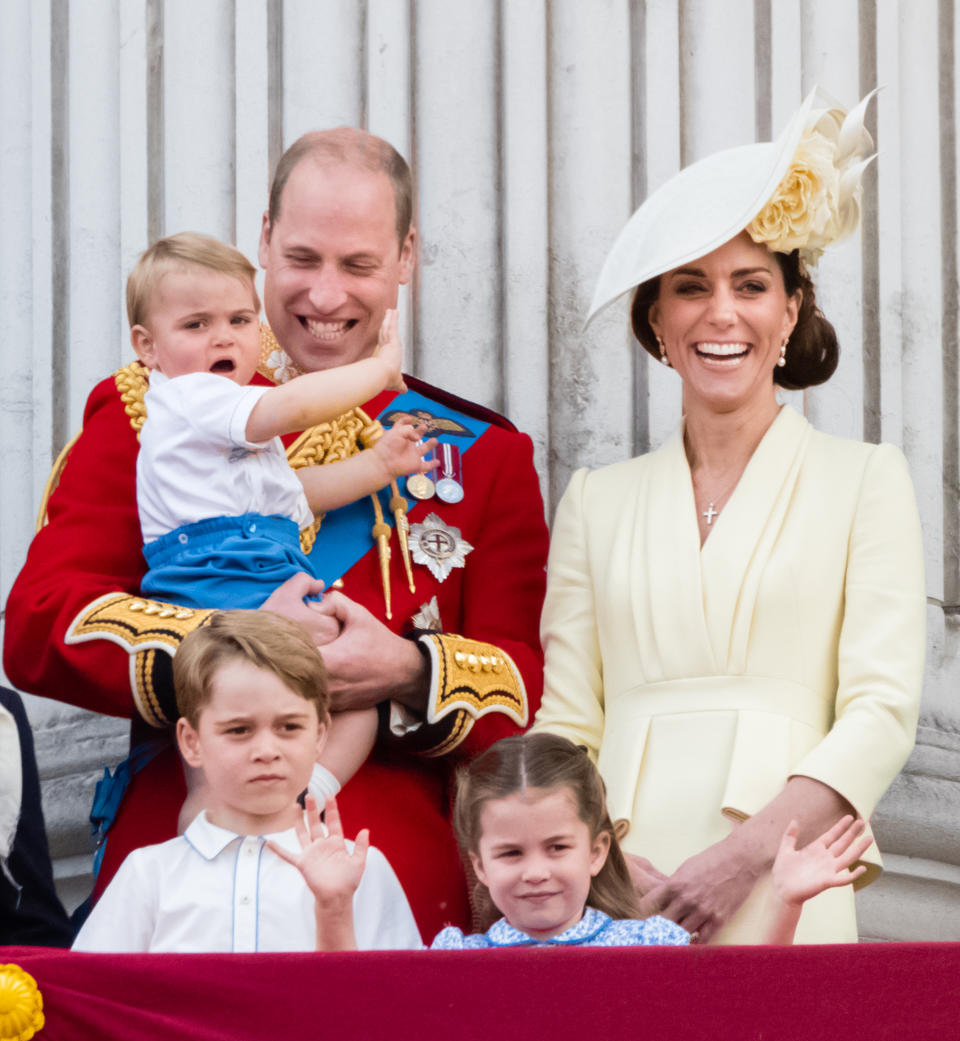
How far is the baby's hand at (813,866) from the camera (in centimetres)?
257

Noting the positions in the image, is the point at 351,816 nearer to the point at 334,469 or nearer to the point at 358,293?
the point at 334,469

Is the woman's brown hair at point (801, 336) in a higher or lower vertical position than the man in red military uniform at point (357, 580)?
higher

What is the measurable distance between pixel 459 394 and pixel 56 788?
1.04 metres

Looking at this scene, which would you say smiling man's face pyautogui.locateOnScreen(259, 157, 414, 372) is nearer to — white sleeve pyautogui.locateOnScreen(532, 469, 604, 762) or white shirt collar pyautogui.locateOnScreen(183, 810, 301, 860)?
white sleeve pyautogui.locateOnScreen(532, 469, 604, 762)

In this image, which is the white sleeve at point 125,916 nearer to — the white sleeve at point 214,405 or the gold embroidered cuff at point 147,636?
the gold embroidered cuff at point 147,636

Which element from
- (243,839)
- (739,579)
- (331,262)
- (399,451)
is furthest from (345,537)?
(243,839)

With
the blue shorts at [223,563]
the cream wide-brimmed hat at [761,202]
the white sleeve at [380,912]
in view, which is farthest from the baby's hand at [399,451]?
the white sleeve at [380,912]

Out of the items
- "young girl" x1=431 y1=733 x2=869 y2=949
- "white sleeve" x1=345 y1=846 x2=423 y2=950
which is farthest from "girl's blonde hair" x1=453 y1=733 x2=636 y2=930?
"white sleeve" x1=345 y1=846 x2=423 y2=950

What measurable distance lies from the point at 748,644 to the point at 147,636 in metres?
0.85

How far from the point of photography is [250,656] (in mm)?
2713

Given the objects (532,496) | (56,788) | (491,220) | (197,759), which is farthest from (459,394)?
(197,759)

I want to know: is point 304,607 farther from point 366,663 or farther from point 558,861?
point 558,861

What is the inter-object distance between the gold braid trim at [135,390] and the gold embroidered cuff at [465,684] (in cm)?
57

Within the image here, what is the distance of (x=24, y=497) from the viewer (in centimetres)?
416
